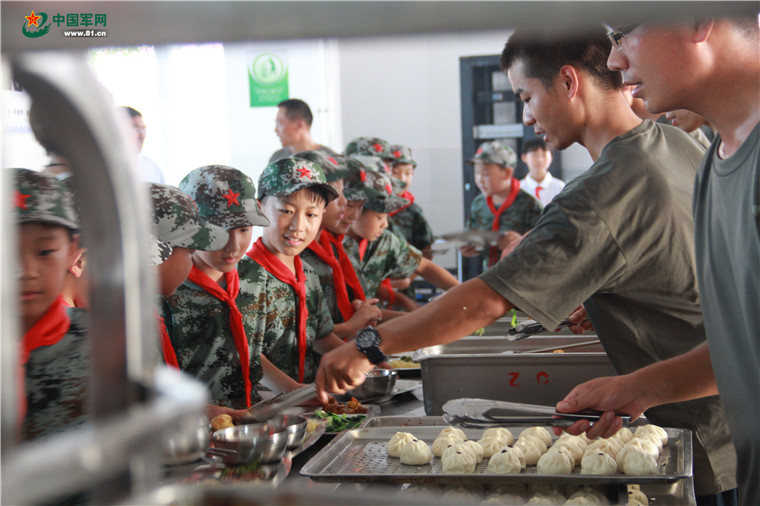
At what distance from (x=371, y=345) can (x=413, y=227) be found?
339 centimetres

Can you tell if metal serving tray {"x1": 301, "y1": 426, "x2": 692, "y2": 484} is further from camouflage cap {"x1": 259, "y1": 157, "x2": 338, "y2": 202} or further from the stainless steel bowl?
camouflage cap {"x1": 259, "y1": 157, "x2": 338, "y2": 202}

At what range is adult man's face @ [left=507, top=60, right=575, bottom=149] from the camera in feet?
5.04

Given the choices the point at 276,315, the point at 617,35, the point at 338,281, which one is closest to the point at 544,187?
the point at 338,281

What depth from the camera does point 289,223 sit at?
95.5 inches

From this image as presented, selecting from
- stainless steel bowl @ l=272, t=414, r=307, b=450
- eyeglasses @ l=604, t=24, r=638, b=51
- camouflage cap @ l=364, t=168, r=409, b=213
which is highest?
eyeglasses @ l=604, t=24, r=638, b=51

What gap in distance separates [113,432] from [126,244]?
0.08 meters

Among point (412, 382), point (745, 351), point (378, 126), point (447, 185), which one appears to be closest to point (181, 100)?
point (378, 126)

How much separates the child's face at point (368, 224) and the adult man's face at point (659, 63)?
2405mm

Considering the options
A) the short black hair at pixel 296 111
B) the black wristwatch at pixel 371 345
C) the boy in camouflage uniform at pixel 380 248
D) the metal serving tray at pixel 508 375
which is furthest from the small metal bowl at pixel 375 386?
the short black hair at pixel 296 111

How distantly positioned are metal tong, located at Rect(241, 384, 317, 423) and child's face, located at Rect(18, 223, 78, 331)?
62cm

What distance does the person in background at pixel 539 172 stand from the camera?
7.17 meters

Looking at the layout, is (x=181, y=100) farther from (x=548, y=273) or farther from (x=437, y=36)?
(x=437, y=36)

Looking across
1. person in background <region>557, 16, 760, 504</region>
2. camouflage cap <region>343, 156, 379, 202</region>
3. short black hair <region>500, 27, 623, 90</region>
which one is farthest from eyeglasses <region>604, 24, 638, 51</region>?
camouflage cap <region>343, 156, 379, 202</region>

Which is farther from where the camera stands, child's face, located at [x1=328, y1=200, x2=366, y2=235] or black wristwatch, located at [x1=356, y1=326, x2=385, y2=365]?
child's face, located at [x1=328, y1=200, x2=366, y2=235]
